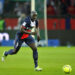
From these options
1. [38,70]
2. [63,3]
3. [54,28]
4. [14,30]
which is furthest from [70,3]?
[38,70]

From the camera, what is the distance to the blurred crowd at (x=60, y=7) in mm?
31552

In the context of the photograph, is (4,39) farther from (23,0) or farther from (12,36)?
(23,0)

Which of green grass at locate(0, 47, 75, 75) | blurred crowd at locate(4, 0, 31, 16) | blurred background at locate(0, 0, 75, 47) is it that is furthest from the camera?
blurred crowd at locate(4, 0, 31, 16)

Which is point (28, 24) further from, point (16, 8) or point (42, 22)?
point (42, 22)

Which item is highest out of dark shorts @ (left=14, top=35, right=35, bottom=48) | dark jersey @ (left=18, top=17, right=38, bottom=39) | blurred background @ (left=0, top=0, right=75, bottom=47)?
dark jersey @ (left=18, top=17, right=38, bottom=39)

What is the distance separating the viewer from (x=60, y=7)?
31719 mm

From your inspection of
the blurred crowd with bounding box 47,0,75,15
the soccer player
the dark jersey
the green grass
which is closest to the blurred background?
the blurred crowd with bounding box 47,0,75,15

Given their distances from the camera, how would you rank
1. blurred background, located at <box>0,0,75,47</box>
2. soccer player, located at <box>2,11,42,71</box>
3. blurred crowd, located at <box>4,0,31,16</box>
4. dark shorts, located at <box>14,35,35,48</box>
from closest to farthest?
soccer player, located at <box>2,11,42,71</box>, dark shorts, located at <box>14,35,35,48</box>, blurred background, located at <box>0,0,75,47</box>, blurred crowd, located at <box>4,0,31,16</box>

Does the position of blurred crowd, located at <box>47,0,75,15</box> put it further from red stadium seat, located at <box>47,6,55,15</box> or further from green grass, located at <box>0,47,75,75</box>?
green grass, located at <box>0,47,75,75</box>

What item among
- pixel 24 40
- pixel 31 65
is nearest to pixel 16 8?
pixel 31 65

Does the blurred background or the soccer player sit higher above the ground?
the soccer player

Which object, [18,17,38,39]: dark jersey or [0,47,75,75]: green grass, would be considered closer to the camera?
[0,47,75,75]: green grass

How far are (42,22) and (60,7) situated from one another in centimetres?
191

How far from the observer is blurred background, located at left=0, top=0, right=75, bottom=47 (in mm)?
30484
